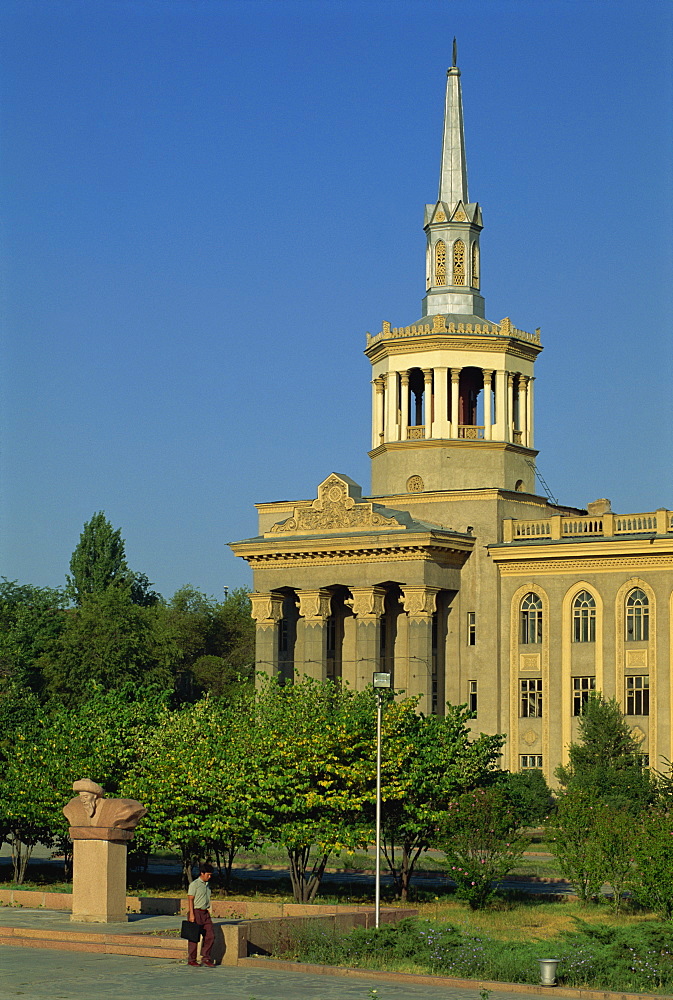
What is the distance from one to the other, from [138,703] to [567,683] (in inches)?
1055

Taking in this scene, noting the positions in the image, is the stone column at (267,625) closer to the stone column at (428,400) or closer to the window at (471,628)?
the window at (471,628)

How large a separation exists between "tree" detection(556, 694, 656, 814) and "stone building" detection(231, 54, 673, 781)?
1852 mm

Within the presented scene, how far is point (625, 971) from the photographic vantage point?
27000mm

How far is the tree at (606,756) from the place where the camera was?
62.0 metres

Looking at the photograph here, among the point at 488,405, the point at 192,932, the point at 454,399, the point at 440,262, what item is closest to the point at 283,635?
the point at 454,399

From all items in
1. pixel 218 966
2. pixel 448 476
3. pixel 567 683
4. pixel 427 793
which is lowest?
pixel 218 966

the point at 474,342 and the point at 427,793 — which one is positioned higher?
the point at 474,342

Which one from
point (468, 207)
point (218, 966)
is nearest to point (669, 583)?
point (468, 207)

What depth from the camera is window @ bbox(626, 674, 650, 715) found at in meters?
68.9

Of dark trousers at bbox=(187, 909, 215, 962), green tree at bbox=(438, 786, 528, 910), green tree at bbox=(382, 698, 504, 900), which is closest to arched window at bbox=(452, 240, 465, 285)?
green tree at bbox=(382, 698, 504, 900)

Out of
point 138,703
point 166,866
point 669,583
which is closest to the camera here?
point 138,703

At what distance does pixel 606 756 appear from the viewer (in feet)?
217

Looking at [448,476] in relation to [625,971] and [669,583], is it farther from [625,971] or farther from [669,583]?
[625,971]

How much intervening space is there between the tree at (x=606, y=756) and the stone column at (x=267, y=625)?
14.5 m
